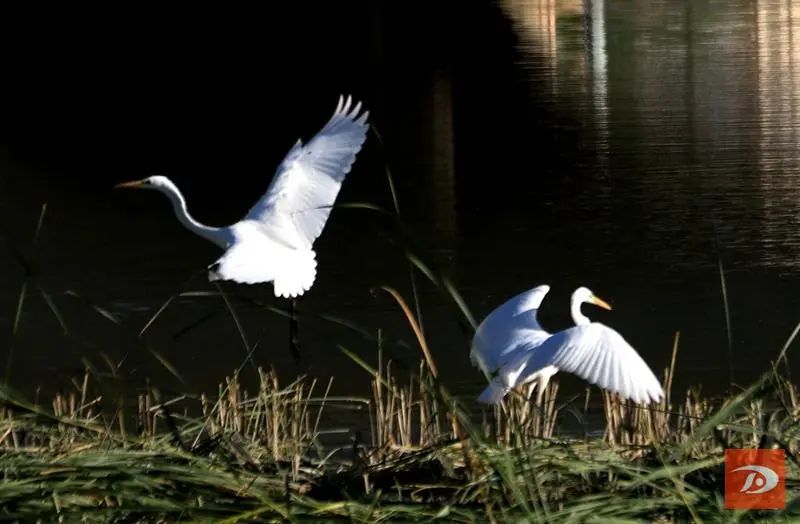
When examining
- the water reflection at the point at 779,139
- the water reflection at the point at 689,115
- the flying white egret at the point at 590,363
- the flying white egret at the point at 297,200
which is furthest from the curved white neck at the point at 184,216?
the water reflection at the point at 779,139

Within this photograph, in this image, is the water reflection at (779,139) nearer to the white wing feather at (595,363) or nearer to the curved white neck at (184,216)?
the curved white neck at (184,216)

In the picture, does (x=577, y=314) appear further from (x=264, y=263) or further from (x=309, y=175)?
(x=309, y=175)

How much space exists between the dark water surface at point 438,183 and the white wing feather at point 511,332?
620mm

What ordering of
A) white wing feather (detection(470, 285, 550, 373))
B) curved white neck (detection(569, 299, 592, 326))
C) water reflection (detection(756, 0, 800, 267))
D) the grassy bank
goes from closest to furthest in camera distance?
the grassy bank < white wing feather (detection(470, 285, 550, 373)) < curved white neck (detection(569, 299, 592, 326)) < water reflection (detection(756, 0, 800, 267))

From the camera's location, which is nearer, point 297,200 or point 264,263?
point 264,263

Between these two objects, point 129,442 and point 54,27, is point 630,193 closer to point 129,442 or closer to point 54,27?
point 129,442

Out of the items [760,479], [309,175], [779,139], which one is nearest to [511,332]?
[309,175]
